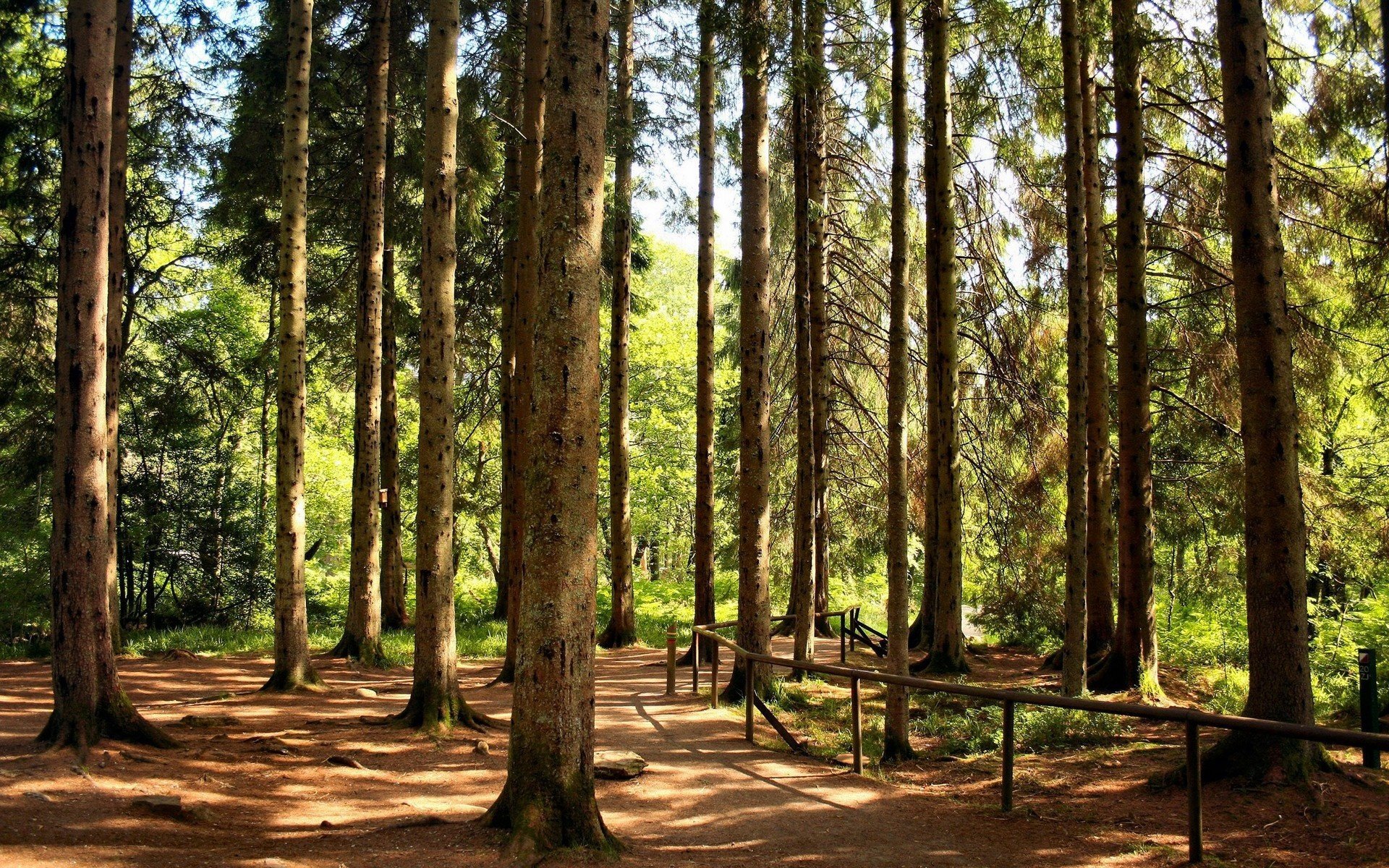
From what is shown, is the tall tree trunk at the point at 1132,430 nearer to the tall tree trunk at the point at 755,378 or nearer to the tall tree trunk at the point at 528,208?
the tall tree trunk at the point at 755,378

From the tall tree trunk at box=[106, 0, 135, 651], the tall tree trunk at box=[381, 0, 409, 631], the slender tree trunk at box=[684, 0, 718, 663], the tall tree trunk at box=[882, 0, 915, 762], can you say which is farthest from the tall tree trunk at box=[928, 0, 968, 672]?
the tall tree trunk at box=[106, 0, 135, 651]

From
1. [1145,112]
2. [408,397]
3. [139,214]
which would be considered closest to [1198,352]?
[1145,112]

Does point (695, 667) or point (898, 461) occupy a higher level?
point (898, 461)

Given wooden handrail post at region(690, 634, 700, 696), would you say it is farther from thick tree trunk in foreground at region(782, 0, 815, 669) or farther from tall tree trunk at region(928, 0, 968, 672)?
tall tree trunk at region(928, 0, 968, 672)

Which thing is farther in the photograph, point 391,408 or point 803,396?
point 391,408

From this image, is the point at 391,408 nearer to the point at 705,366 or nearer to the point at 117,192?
the point at 117,192

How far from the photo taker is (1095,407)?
1208 centimetres

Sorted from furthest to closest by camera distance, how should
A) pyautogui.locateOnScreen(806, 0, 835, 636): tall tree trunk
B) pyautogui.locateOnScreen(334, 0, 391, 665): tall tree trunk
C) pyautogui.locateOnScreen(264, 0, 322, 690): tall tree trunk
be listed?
pyautogui.locateOnScreen(334, 0, 391, 665): tall tree trunk → pyautogui.locateOnScreen(806, 0, 835, 636): tall tree trunk → pyautogui.locateOnScreen(264, 0, 322, 690): tall tree trunk

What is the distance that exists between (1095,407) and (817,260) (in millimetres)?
4604

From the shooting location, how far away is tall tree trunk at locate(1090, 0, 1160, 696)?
1083 centimetres

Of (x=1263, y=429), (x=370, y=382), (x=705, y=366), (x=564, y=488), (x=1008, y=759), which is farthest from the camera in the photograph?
(x=705, y=366)

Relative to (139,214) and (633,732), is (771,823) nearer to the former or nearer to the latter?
(633,732)

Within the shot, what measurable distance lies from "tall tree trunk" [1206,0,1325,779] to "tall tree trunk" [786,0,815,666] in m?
4.83

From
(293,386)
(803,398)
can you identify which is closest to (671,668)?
(803,398)
